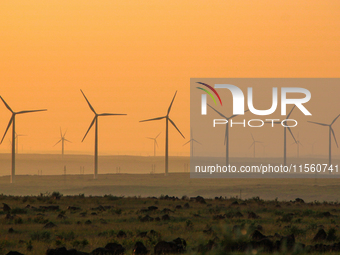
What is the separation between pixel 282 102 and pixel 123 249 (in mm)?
57745

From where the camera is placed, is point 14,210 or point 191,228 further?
point 14,210

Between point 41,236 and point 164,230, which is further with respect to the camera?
point 164,230

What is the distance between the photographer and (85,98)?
374 ft

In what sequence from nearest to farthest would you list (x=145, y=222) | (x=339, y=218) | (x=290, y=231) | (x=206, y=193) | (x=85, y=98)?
(x=290, y=231)
(x=145, y=222)
(x=339, y=218)
(x=206, y=193)
(x=85, y=98)

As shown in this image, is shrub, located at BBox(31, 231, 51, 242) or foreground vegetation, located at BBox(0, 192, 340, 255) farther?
shrub, located at BBox(31, 231, 51, 242)

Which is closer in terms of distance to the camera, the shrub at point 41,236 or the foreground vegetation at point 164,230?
the foreground vegetation at point 164,230

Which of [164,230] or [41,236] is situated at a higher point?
[41,236]

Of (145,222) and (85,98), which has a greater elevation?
(85,98)

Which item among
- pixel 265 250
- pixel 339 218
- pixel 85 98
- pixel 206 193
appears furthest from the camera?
pixel 85 98

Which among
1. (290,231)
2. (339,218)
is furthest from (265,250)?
(339,218)

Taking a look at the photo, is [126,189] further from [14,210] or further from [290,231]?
[290,231]

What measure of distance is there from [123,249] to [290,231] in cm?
1342

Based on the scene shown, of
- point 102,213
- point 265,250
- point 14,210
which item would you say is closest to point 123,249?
point 265,250

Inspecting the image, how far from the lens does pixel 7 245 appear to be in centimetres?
2797
